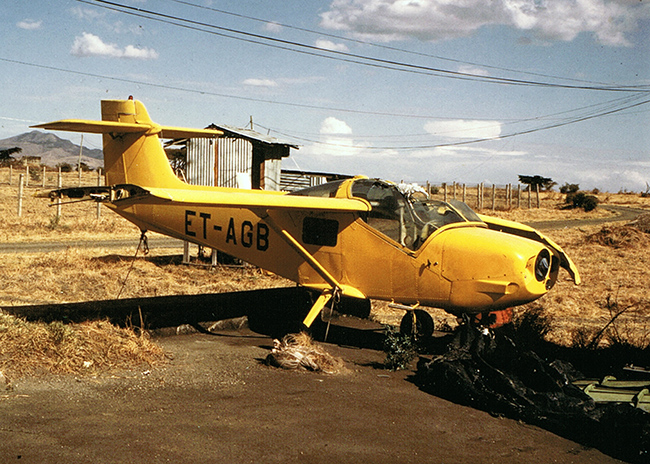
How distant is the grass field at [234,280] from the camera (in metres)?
12.5

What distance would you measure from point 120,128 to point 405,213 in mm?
6285

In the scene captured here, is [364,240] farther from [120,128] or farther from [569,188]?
[569,188]

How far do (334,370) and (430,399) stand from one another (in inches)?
63.3

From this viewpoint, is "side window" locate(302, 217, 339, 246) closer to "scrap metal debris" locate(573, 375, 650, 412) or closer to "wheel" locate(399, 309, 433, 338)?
"wheel" locate(399, 309, 433, 338)

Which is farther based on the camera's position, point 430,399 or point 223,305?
point 223,305

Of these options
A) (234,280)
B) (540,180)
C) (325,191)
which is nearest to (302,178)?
(234,280)

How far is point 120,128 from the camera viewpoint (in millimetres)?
11883

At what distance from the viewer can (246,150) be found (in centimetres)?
2239

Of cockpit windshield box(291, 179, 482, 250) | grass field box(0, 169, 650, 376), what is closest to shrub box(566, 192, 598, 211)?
grass field box(0, 169, 650, 376)

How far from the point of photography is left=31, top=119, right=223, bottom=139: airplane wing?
9.21 metres

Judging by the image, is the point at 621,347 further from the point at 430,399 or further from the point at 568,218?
the point at 568,218

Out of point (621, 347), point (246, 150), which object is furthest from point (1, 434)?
point (246, 150)

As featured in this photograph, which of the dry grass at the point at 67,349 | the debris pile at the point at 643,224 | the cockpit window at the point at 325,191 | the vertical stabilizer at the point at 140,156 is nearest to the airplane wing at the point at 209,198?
the cockpit window at the point at 325,191

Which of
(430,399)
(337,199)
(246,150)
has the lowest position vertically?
(430,399)
